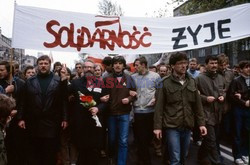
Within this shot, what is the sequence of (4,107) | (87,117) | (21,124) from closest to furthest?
(4,107), (21,124), (87,117)

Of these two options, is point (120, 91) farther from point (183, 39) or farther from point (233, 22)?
point (233, 22)

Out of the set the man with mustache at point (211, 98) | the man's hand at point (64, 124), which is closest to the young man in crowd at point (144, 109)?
the man with mustache at point (211, 98)

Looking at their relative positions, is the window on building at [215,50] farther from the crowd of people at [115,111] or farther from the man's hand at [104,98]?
the man's hand at [104,98]

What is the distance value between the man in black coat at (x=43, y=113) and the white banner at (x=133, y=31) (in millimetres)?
569

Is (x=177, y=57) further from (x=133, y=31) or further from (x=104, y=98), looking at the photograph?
(x=104, y=98)

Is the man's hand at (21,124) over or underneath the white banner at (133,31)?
underneath

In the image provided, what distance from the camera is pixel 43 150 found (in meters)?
4.54

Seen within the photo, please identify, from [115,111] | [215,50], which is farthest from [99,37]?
[215,50]

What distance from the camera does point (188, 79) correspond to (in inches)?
166

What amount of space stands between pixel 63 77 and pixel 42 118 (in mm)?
739

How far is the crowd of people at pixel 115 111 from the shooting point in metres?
4.12

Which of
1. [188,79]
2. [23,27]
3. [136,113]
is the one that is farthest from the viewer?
[136,113]

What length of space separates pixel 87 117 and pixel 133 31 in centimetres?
172

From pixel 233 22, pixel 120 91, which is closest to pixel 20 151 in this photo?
pixel 120 91
